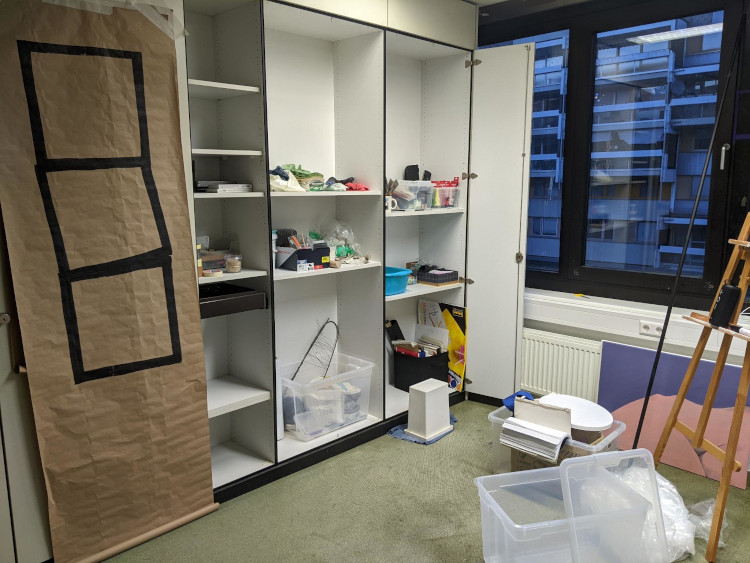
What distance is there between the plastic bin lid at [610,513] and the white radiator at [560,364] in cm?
109

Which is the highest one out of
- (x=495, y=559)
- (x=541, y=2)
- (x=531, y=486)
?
(x=541, y=2)

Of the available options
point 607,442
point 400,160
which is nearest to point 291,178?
point 400,160

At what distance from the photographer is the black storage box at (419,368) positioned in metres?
3.73

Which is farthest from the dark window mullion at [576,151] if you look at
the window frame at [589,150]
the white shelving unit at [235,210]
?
the white shelving unit at [235,210]

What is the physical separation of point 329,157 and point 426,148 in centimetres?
82

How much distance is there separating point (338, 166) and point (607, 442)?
Answer: 6.61 feet

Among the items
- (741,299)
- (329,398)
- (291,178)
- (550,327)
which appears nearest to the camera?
(741,299)

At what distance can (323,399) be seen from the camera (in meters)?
3.10

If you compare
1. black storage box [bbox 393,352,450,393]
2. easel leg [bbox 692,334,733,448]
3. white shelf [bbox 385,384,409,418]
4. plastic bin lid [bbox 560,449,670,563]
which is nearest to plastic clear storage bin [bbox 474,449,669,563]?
plastic bin lid [bbox 560,449,670,563]

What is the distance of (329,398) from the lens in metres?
3.13

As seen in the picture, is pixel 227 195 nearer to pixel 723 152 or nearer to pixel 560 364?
pixel 560 364

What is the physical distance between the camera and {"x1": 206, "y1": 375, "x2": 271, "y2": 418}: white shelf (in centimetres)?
264

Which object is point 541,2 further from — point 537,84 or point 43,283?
point 43,283

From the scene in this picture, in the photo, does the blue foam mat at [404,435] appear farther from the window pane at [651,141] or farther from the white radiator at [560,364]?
the window pane at [651,141]
